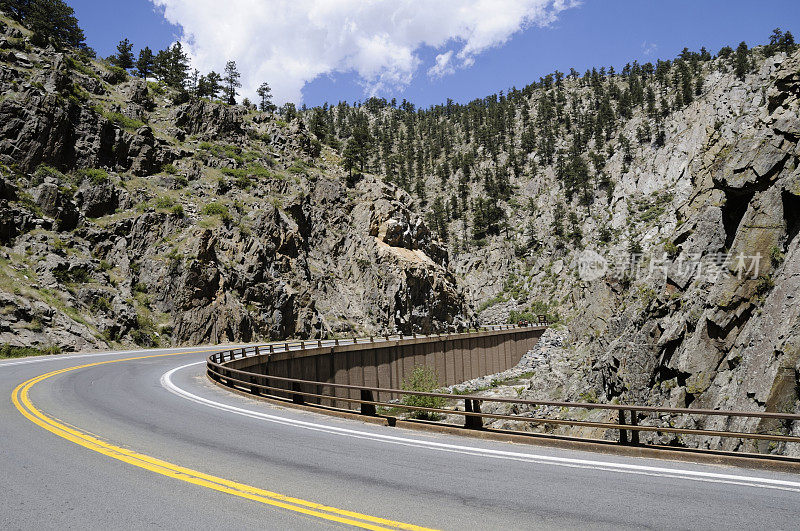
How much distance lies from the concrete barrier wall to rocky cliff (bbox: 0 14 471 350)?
973cm

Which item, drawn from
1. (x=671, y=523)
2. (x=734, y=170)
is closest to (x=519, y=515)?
(x=671, y=523)

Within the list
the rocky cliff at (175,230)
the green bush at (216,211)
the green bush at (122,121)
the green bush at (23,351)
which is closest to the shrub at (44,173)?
the rocky cliff at (175,230)

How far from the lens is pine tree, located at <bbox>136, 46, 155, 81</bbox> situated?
94.2 metres

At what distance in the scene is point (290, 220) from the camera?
5769 centimetres

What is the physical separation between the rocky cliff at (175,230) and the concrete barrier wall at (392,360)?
383 inches

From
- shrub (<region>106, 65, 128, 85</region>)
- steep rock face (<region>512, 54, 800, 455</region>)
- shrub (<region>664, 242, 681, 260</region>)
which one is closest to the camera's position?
steep rock face (<region>512, 54, 800, 455</region>)

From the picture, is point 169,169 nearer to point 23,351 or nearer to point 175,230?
point 175,230

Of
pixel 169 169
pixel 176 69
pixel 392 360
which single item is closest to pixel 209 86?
pixel 176 69

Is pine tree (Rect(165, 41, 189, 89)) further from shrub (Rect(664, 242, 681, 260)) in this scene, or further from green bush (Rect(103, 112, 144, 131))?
shrub (Rect(664, 242, 681, 260))

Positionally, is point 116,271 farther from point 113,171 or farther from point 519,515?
point 519,515

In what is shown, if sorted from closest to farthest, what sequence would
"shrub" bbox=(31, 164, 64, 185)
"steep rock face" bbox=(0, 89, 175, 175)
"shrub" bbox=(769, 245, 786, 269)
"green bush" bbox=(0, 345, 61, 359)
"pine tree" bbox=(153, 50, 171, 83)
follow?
"shrub" bbox=(769, 245, 786, 269)
"green bush" bbox=(0, 345, 61, 359)
"shrub" bbox=(31, 164, 64, 185)
"steep rock face" bbox=(0, 89, 175, 175)
"pine tree" bbox=(153, 50, 171, 83)

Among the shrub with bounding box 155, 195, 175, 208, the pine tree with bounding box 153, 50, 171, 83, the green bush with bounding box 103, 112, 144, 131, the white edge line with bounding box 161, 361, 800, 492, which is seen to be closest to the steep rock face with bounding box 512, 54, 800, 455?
the white edge line with bounding box 161, 361, 800, 492

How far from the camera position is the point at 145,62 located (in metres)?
94.7

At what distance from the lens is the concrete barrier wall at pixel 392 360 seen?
2931 centimetres
